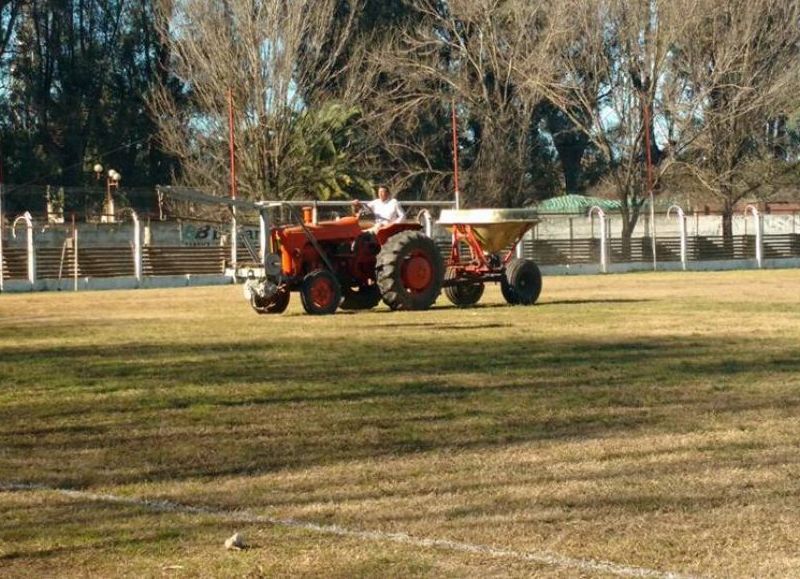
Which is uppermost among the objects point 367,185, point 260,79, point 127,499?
point 260,79

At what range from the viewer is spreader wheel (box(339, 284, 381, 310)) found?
75.4 ft

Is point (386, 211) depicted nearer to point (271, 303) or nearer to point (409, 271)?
point (409, 271)

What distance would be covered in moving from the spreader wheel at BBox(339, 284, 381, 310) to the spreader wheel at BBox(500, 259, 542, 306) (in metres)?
2.15

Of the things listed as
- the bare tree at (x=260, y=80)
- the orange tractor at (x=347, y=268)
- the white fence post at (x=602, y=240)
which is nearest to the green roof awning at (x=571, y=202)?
the bare tree at (x=260, y=80)

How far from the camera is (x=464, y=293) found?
81.2ft

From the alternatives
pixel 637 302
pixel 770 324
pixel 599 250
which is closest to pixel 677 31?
pixel 599 250

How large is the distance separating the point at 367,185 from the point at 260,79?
6.98 metres

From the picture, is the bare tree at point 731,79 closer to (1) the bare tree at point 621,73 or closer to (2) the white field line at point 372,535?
(1) the bare tree at point 621,73

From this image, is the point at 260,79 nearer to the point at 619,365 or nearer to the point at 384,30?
the point at 384,30

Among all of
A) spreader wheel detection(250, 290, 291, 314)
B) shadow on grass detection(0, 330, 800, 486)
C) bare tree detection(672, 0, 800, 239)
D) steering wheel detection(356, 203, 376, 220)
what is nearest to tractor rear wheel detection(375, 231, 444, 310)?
steering wheel detection(356, 203, 376, 220)

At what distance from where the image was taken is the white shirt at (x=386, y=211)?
75.5 ft

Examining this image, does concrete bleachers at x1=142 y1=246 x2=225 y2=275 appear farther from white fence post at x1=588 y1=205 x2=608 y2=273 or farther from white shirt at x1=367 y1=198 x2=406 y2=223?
white shirt at x1=367 y1=198 x2=406 y2=223

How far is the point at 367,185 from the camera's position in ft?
189

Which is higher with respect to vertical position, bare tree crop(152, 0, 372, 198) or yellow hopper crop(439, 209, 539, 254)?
bare tree crop(152, 0, 372, 198)
